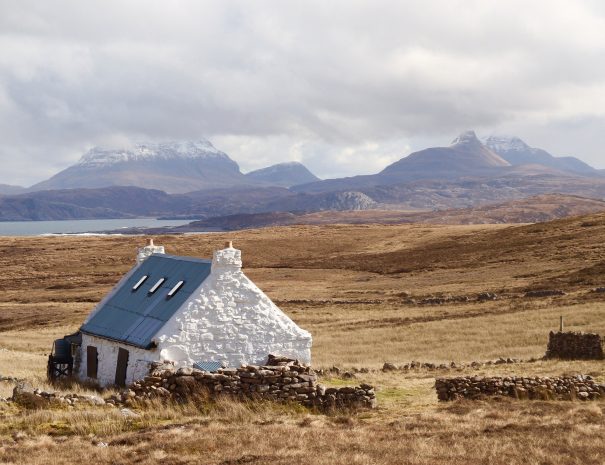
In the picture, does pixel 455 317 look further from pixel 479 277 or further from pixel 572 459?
pixel 572 459

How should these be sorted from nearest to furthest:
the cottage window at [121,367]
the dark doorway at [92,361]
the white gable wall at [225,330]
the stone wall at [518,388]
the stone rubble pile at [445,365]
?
the stone wall at [518,388] → the white gable wall at [225,330] → the cottage window at [121,367] → the dark doorway at [92,361] → the stone rubble pile at [445,365]

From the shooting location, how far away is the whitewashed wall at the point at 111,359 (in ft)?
80.9

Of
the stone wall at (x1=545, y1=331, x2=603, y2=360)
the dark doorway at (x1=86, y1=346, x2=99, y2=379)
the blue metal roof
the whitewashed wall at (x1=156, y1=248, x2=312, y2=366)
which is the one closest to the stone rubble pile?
the stone wall at (x1=545, y1=331, x2=603, y2=360)

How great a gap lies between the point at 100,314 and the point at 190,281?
550 cm

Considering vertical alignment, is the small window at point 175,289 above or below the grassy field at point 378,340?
above

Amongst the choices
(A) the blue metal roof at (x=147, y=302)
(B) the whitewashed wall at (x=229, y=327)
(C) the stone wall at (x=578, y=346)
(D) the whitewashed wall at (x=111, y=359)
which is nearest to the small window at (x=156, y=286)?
(A) the blue metal roof at (x=147, y=302)

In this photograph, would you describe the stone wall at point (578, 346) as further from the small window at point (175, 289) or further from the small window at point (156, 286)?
the small window at point (156, 286)

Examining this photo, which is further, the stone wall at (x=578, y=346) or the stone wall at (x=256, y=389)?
the stone wall at (x=578, y=346)

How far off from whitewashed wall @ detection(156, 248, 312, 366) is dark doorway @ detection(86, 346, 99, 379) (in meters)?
5.20

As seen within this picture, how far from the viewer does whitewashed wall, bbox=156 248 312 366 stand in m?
24.6

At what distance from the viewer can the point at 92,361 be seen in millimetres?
28656

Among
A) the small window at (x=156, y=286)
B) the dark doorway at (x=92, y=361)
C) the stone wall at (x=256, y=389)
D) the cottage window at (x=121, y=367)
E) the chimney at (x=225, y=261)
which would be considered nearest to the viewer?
the stone wall at (x=256, y=389)

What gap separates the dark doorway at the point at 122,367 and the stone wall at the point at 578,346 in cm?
1551

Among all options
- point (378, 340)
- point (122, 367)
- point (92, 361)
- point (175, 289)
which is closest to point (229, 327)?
point (175, 289)
